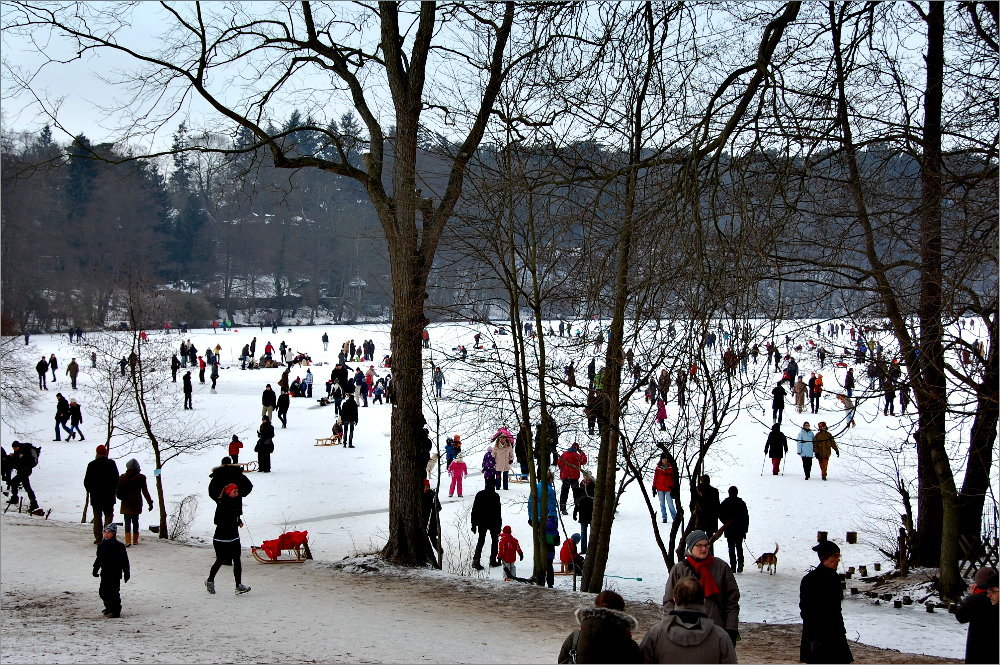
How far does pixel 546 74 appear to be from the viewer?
23.8ft

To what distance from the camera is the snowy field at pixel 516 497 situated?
10.7 meters

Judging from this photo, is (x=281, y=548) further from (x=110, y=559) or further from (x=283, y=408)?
(x=283, y=408)

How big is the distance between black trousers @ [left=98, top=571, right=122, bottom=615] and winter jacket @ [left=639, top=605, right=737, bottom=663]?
5.64 metres

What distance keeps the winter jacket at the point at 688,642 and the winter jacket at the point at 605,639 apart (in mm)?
120

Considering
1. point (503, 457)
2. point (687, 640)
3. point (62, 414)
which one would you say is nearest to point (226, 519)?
point (687, 640)

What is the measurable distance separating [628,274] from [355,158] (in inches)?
1288

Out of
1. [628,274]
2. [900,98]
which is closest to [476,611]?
[628,274]

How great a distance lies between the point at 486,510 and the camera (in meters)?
12.8

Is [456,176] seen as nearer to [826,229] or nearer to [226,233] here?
[826,229]

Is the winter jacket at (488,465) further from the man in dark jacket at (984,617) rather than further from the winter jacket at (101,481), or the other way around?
the man in dark jacket at (984,617)

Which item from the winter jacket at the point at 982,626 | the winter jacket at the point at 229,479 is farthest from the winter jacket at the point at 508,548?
the winter jacket at the point at 982,626

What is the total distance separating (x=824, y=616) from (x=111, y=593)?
5.94 metres

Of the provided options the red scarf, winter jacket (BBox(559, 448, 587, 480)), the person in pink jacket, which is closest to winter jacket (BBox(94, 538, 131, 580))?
the red scarf

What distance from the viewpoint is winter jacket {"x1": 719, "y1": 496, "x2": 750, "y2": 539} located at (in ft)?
40.7
